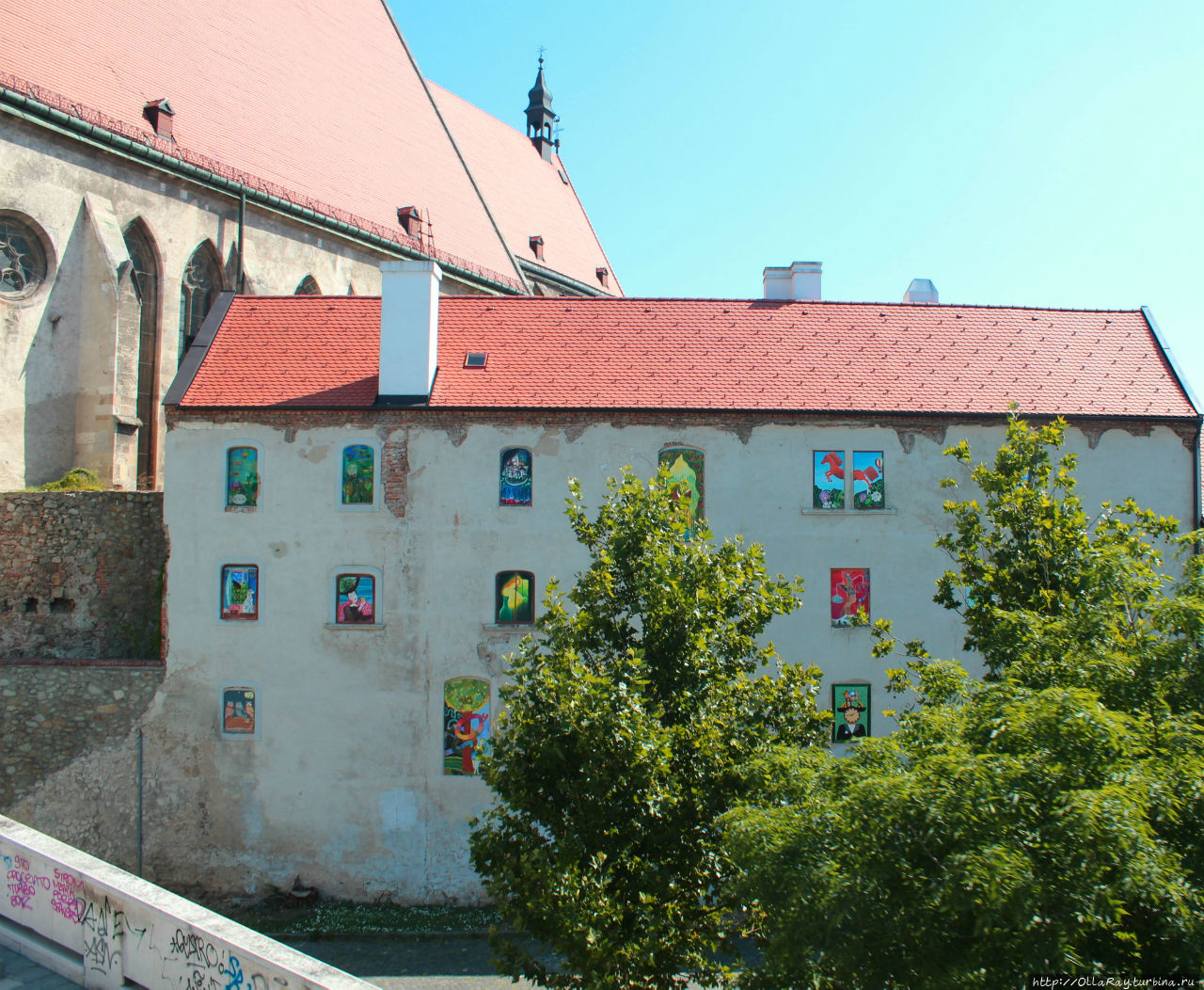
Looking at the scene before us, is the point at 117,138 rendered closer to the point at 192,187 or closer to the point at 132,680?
the point at 192,187

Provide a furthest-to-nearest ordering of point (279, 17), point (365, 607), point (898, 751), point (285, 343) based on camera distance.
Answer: point (279, 17) → point (285, 343) → point (365, 607) → point (898, 751)

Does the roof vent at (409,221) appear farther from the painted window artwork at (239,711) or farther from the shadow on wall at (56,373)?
the painted window artwork at (239,711)

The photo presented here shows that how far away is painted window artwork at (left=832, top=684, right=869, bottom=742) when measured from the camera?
58.5ft

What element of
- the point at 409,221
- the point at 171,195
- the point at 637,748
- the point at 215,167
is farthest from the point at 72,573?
the point at 409,221

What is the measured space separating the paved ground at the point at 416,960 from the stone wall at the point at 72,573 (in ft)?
22.6

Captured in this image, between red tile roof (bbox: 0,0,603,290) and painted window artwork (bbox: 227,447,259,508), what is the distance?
34.8 feet

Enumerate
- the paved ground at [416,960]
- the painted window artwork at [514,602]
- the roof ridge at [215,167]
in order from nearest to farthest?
the paved ground at [416,960], the painted window artwork at [514,602], the roof ridge at [215,167]

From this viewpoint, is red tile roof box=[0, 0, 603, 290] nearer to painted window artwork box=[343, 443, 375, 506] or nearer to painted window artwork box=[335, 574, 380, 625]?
painted window artwork box=[343, 443, 375, 506]

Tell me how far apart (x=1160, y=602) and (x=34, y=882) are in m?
10.0

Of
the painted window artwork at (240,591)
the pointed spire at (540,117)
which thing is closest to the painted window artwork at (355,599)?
the painted window artwork at (240,591)

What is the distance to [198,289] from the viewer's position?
27.3 metres

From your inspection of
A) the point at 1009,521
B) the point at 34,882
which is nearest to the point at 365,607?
the point at 34,882

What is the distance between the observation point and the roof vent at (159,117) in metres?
26.0

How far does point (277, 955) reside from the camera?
7383 mm
